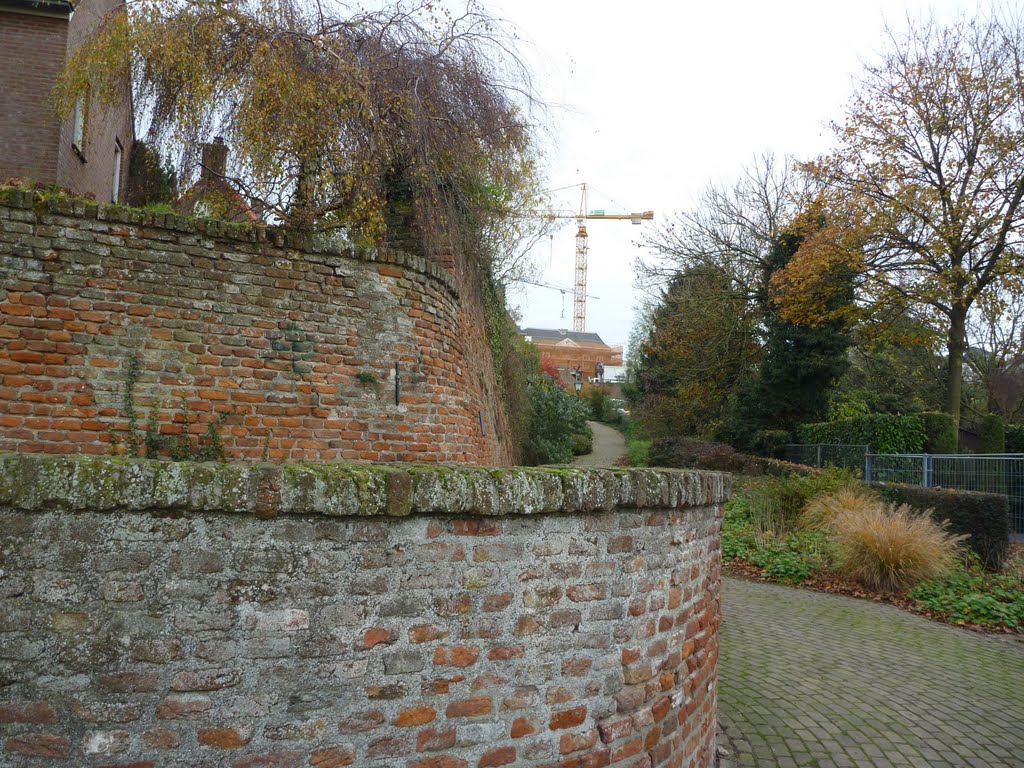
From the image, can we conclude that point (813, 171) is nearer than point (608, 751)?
No

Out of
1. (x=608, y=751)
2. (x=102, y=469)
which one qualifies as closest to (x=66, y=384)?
(x=102, y=469)

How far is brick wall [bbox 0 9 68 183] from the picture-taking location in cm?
1282

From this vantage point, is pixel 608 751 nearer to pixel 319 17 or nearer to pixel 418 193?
pixel 418 193

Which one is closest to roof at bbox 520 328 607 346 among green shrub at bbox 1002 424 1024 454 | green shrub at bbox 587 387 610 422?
green shrub at bbox 587 387 610 422

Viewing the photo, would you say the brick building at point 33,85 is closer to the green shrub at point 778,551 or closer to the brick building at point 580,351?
the green shrub at point 778,551

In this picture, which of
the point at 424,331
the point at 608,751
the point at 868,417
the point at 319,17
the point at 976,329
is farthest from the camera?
the point at 976,329

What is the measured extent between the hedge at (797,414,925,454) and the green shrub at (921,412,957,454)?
164 millimetres

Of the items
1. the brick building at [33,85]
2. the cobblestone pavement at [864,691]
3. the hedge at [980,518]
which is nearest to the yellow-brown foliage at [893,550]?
the hedge at [980,518]

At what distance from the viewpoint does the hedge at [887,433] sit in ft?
57.0

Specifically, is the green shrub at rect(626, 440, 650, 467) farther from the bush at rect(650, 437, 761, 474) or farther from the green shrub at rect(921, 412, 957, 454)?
the green shrub at rect(921, 412, 957, 454)

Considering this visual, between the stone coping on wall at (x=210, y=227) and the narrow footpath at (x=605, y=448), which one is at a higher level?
the stone coping on wall at (x=210, y=227)

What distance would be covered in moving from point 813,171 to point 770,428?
8008mm

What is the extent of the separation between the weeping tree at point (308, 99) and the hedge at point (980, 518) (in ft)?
27.9

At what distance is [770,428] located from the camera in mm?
23469
